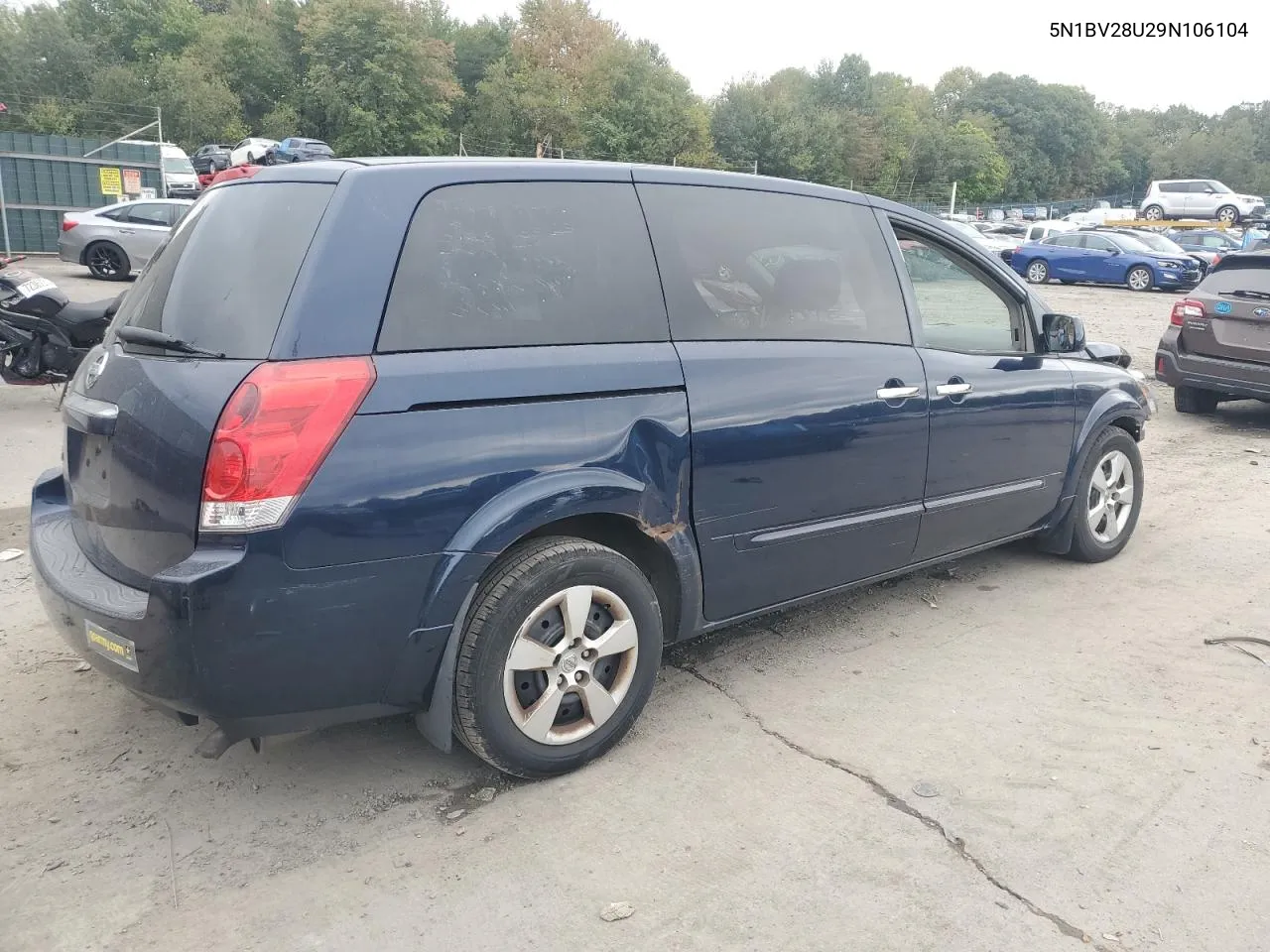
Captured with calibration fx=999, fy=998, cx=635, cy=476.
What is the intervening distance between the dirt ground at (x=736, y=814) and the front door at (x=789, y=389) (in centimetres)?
53

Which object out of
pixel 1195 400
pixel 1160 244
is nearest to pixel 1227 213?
pixel 1160 244

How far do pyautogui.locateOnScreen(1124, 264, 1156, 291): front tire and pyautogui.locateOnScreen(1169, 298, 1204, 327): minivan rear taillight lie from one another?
1824 centimetres

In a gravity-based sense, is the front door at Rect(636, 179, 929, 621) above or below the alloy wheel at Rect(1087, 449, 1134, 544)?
above

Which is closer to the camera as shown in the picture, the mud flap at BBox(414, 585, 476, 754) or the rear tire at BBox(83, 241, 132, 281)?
the mud flap at BBox(414, 585, 476, 754)

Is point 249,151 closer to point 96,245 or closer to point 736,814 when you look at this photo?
point 96,245

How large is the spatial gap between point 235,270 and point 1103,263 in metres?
27.8

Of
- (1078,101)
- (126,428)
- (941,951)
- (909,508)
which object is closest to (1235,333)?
(909,508)

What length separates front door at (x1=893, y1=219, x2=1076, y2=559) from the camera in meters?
4.12

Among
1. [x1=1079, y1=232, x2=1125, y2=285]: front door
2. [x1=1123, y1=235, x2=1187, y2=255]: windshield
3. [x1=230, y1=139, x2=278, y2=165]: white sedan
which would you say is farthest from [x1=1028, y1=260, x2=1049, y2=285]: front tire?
[x1=230, y1=139, x2=278, y2=165]: white sedan

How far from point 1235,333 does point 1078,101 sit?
108 meters

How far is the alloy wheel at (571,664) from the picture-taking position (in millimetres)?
2904

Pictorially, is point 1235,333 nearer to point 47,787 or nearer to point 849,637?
point 849,637

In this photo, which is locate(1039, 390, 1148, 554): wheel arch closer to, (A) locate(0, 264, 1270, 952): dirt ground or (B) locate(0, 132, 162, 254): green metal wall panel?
(A) locate(0, 264, 1270, 952): dirt ground

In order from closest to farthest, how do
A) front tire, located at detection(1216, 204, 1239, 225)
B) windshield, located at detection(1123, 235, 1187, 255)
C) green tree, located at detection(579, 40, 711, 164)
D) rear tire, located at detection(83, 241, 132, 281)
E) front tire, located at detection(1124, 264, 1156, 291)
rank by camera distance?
1. rear tire, located at detection(83, 241, 132, 281)
2. front tire, located at detection(1124, 264, 1156, 291)
3. windshield, located at detection(1123, 235, 1187, 255)
4. front tire, located at detection(1216, 204, 1239, 225)
5. green tree, located at detection(579, 40, 711, 164)
